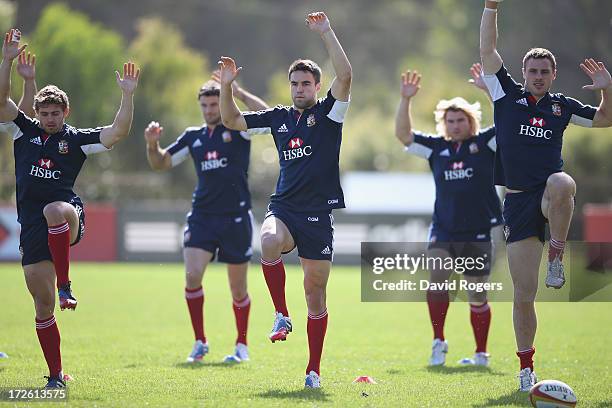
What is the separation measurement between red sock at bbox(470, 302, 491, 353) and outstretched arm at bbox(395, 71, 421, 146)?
2008 millimetres

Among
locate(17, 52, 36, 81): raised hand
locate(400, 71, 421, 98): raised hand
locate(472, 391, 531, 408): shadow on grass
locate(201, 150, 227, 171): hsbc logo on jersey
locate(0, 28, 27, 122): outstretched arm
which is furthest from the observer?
locate(201, 150, 227, 171): hsbc logo on jersey

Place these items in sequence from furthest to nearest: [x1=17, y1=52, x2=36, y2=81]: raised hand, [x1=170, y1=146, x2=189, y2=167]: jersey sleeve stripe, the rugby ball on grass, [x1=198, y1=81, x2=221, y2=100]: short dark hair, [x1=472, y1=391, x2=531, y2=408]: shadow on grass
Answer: [x1=170, y1=146, x2=189, y2=167]: jersey sleeve stripe
[x1=198, y1=81, x2=221, y2=100]: short dark hair
[x1=17, y1=52, x2=36, y2=81]: raised hand
[x1=472, y1=391, x2=531, y2=408]: shadow on grass
the rugby ball on grass

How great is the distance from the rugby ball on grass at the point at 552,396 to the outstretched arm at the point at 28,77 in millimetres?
5437

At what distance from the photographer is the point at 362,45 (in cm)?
7119

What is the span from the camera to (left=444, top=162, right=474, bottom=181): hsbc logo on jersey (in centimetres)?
1076

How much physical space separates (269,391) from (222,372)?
130 centimetres

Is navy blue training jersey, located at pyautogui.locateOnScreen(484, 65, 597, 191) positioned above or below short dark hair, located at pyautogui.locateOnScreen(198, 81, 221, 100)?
below

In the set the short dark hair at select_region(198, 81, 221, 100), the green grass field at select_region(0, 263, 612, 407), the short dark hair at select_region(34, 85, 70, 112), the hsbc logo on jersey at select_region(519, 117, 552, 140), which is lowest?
the green grass field at select_region(0, 263, 612, 407)

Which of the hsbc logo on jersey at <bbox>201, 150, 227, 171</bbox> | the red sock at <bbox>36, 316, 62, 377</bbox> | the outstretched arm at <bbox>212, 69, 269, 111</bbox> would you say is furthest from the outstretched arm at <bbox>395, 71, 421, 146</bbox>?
the red sock at <bbox>36, 316, 62, 377</bbox>

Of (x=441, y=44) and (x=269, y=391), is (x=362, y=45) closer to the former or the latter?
(x=441, y=44)

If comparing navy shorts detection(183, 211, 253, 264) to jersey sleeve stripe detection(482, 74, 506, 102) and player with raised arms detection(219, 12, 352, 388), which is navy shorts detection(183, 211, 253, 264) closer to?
player with raised arms detection(219, 12, 352, 388)

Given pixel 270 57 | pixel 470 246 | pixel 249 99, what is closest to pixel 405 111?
pixel 470 246

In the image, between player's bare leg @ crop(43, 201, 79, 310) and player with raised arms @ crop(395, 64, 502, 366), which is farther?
player with raised arms @ crop(395, 64, 502, 366)

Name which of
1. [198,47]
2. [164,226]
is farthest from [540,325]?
[198,47]
